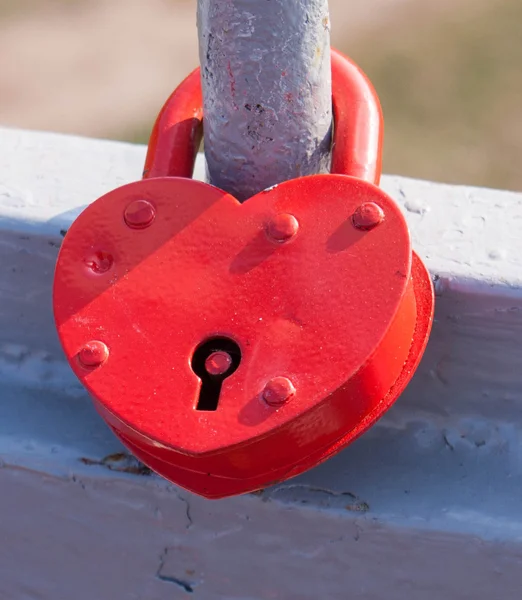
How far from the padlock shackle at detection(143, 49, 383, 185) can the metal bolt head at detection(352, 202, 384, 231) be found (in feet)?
0.30

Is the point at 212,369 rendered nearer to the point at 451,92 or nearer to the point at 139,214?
the point at 139,214

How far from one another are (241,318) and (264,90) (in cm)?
→ 25

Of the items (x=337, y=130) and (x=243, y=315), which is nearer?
(x=243, y=315)

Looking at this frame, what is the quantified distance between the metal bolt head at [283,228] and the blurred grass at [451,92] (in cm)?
217

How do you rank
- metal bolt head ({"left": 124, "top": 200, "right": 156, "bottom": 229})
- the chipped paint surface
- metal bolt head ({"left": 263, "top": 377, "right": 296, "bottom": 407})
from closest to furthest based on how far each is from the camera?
1. metal bolt head ({"left": 263, "top": 377, "right": 296, "bottom": 407})
2. metal bolt head ({"left": 124, "top": 200, "right": 156, "bottom": 229})
3. the chipped paint surface

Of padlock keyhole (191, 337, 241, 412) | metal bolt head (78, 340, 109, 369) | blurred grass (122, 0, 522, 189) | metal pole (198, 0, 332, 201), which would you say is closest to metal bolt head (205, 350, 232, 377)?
padlock keyhole (191, 337, 241, 412)

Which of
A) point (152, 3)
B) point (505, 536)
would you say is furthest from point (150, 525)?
point (152, 3)

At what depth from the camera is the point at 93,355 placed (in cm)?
86

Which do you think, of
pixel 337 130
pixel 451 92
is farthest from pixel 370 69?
pixel 337 130

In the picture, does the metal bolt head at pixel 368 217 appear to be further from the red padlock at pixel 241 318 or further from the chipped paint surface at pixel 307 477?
the chipped paint surface at pixel 307 477

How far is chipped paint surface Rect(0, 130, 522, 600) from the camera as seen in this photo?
1.04 meters

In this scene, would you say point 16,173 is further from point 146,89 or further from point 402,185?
point 146,89

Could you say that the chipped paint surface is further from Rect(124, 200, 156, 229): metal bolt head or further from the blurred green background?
the blurred green background

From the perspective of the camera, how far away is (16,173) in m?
1.21
